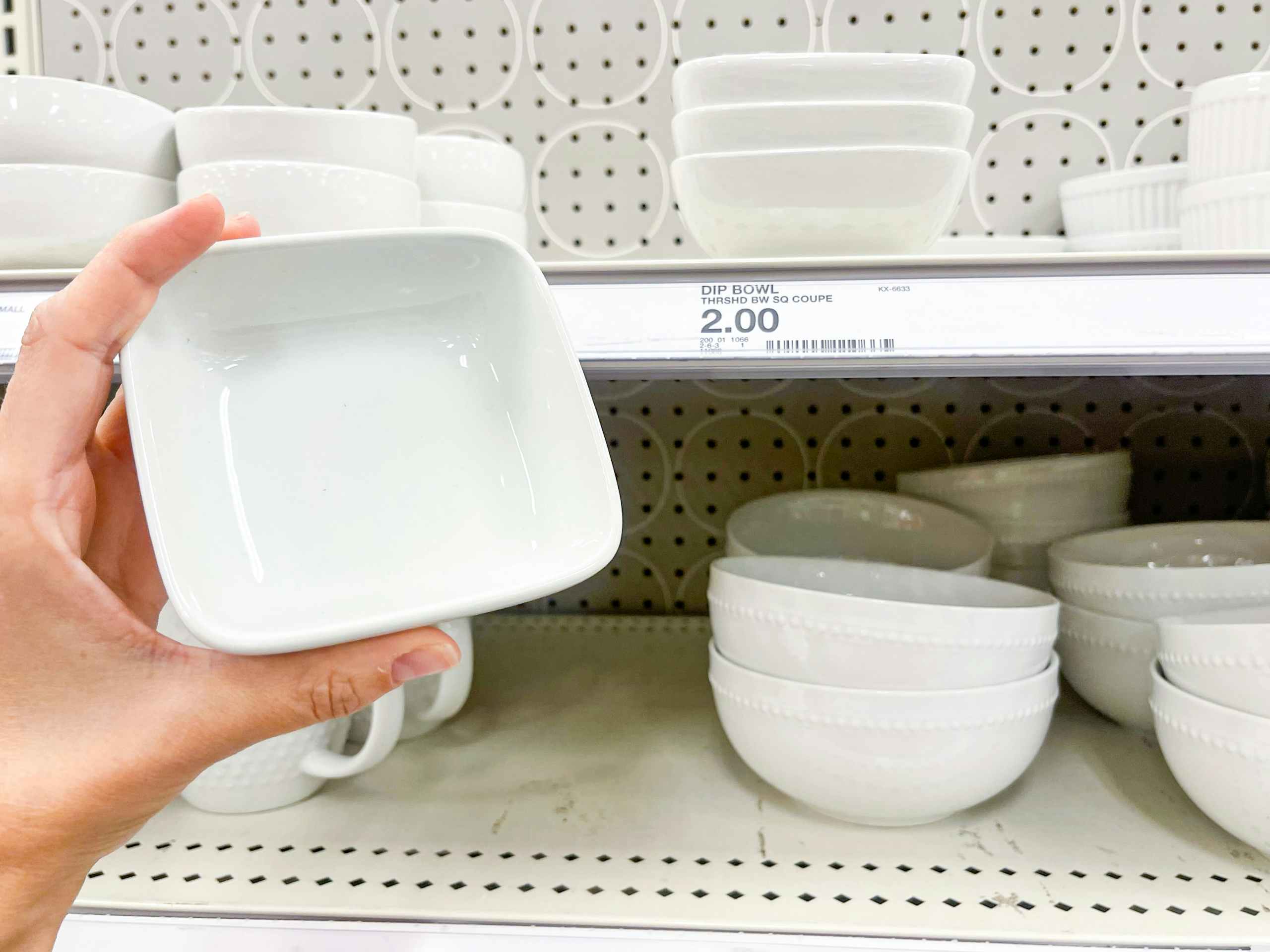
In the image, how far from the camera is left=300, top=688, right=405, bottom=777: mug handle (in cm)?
65

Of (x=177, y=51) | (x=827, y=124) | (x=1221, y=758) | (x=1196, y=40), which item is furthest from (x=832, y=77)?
(x=177, y=51)

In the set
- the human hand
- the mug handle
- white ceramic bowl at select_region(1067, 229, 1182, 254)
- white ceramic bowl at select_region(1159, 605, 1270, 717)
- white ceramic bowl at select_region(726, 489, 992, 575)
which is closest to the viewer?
the human hand

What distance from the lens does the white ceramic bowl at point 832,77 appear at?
1.84ft

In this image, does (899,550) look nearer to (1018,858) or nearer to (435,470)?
(1018,858)

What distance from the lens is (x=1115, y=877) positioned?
0.59 metres

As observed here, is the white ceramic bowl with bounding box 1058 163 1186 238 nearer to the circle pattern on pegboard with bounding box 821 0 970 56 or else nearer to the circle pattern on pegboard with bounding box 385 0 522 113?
the circle pattern on pegboard with bounding box 821 0 970 56

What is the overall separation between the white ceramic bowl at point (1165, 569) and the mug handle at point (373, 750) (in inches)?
23.2

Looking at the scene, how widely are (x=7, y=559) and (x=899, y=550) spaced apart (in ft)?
2.52

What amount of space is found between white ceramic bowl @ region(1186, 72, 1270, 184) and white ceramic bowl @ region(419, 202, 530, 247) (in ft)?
1.75

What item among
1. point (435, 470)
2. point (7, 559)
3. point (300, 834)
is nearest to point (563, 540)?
point (435, 470)

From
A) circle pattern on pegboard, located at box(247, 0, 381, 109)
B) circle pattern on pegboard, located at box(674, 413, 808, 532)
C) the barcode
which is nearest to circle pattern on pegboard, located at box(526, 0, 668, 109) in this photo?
circle pattern on pegboard, located at box(247, 0, 381, 109)

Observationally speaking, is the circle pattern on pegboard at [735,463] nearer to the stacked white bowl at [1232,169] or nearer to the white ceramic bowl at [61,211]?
the stacked white bowl at [1232,169]

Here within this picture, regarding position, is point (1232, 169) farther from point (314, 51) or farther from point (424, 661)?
point (314, 51)

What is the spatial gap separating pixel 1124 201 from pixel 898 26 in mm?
341
